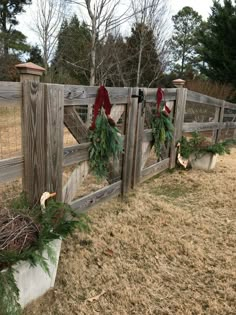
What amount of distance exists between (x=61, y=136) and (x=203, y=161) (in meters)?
3.40

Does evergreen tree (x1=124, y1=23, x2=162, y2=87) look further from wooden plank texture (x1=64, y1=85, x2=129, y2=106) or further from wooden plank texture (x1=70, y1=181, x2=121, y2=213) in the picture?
wooden plank texture (x1=70, y1=181, x2=121, y2=213)

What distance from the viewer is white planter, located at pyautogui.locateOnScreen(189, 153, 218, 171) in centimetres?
523

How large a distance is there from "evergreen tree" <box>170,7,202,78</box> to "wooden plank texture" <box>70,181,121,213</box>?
22.9 meters

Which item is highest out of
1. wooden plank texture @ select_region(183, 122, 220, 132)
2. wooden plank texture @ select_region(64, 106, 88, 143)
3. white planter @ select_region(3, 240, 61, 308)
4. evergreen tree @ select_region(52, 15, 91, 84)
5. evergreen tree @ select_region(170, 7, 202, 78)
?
evergreen tree @ select_region(170, 7, 202, 78)

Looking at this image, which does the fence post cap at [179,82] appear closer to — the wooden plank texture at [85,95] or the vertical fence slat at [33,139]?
the wooden plank texture at [85,95]

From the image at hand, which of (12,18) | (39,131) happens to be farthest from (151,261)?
(12,18)

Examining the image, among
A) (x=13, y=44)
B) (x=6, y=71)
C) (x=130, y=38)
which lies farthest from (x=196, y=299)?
(x=13, y=44)

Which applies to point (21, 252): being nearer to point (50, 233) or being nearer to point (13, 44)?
point (50, 233)

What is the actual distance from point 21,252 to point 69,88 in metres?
1.43

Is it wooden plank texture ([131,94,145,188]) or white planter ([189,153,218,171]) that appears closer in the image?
wooden plank texture ([131,94,145,188])

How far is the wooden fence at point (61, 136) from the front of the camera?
7.26ft

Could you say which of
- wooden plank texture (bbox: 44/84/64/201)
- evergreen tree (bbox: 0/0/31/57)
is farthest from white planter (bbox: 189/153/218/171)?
evergreen tree (bbox: 0/0/31/57)

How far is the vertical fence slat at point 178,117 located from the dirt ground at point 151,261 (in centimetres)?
140

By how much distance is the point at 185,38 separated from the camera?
84.8ft
